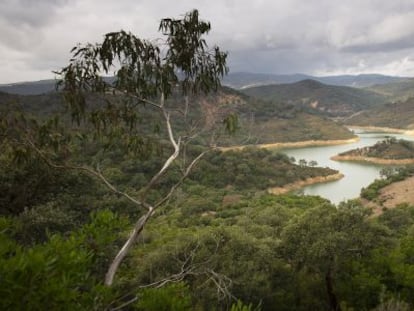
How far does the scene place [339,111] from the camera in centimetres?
18188

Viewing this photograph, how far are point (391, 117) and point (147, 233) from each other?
129499 mm

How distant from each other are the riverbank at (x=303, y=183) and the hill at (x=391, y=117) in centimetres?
7334

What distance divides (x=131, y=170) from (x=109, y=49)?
37.1m

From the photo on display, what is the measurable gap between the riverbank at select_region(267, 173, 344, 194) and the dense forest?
27.4 m

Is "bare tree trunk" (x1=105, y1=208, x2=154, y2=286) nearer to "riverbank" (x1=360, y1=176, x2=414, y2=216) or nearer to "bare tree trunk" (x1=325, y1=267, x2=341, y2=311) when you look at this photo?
"bare tree trunk" (x1=325, y1=267, x2=341, y2=311)

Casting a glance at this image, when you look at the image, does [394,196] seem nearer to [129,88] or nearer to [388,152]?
[388,152]

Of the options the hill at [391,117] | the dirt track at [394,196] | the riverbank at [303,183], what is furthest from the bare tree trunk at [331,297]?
the hill at [391,117]

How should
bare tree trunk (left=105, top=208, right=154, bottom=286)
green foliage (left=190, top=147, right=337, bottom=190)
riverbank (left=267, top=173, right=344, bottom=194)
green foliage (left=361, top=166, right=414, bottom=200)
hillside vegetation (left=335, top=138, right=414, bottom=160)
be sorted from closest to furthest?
1. bare tree trunk (left=105, top=208, right=154, bottom=286)
2. green foliage (left=361, top=166, right=414, bottom=200)
3. green foliage (left=190, top=147, right=337, bottom=190)
4. riverbank (left=267, top=173, right=344, bottom=194)
5. hillside vegetation (left=335, top=138, right=414, bottom=160)

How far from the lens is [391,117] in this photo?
131 m

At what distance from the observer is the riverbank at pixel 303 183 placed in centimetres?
4814

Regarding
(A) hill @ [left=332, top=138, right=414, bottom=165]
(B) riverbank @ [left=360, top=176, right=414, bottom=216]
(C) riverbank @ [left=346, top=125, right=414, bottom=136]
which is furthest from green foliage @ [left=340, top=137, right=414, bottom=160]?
(C) riverbank @ [left=346, top=125, right=414, bottom=136]

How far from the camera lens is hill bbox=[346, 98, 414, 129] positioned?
12100 cm

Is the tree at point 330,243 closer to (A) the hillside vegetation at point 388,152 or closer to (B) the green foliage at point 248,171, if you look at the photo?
(B) the green foliage at point 248,171

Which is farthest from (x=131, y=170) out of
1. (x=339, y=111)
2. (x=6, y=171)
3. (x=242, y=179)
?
(x=339, y=111)
